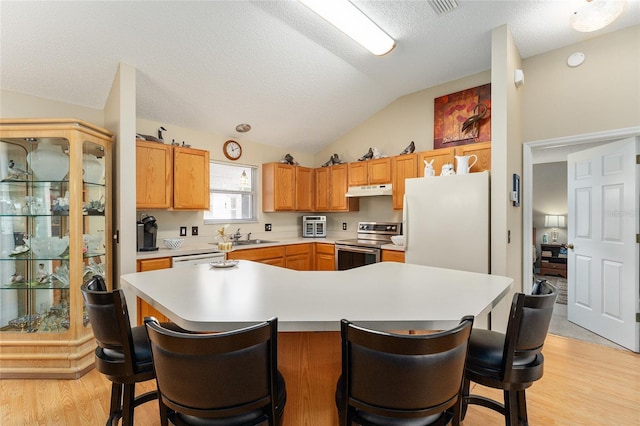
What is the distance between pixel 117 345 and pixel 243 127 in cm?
334

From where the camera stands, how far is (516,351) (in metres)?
1.34

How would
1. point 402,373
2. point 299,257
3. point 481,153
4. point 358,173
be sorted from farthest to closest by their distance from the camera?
point 358,173 < point 299,257 < point 481,153 < point 402,373

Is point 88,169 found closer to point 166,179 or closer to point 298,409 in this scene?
point 166,179

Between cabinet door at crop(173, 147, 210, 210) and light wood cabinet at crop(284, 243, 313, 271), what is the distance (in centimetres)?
125

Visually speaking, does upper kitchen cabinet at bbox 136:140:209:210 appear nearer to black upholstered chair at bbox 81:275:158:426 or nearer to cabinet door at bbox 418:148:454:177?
black upholstered chair at bbox 81:275:158:426

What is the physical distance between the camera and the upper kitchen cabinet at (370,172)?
4.23m

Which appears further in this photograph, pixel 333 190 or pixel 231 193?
pixel 333 190

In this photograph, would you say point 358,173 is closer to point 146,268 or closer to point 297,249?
point 297,249

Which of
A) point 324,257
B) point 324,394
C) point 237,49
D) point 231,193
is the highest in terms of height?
point 237,49

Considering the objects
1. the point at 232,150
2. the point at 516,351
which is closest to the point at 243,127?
the point at 232,150

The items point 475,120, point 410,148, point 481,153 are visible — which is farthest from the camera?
point 410,148

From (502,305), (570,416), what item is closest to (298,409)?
(570,416)

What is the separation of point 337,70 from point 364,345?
3303mm

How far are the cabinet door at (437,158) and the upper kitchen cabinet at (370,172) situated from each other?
46cm
